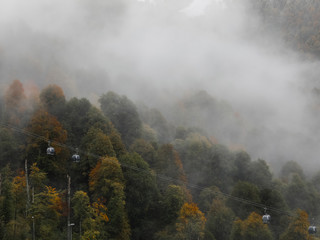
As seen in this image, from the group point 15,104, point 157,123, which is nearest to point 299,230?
point 15,104

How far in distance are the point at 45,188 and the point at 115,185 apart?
936 cm

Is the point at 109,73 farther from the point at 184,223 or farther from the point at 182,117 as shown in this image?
the point at 184,223

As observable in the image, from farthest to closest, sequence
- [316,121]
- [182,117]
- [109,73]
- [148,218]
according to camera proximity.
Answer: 1. [316,121]
2. [109,73]
3. [182,117]
4. [148,218]

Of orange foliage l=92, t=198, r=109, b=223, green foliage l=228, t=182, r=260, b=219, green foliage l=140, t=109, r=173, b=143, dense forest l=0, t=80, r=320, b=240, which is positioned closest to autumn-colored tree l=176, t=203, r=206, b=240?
dense forest l=0, t=80, r=320, b=240

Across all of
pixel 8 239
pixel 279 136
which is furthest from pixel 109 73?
pixel 8 239

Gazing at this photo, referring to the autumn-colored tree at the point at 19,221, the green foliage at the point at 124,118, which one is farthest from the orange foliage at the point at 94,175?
the green foliage at the point at 124,118

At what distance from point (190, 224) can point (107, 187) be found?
41.6 ft

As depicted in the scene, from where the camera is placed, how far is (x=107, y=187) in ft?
178

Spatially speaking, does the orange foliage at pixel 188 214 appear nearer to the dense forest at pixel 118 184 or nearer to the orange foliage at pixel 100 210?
the dense forest at pixel 118 184

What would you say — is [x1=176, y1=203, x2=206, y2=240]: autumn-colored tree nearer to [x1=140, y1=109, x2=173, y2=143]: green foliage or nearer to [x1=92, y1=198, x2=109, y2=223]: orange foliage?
[x1=92, y1=198, x2=109, y2=223]: orange foliage

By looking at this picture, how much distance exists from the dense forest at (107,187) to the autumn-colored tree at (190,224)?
0.14 m


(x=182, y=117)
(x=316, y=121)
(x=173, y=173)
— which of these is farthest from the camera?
(x=316, y=121)

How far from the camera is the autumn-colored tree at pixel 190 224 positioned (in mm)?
53438

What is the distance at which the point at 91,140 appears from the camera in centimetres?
6500
